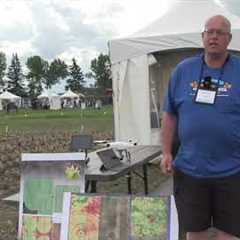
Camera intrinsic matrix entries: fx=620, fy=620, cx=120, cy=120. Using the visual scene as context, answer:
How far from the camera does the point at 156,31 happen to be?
1135cm

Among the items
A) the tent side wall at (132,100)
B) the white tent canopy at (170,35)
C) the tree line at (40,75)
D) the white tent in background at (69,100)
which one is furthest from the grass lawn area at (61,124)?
the tree line at (40,75)

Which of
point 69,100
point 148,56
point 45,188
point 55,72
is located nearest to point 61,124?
point 148,56

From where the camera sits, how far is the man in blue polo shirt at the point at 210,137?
11.9 feet

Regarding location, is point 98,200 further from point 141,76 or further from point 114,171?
point 141,76

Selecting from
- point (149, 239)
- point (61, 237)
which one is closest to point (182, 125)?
point (149, 239)

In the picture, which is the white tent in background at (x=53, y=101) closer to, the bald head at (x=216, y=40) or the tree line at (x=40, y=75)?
the tree line at (x=40, y=75)

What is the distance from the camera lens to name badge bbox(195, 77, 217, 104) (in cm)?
362

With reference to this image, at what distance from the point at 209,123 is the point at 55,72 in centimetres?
12395

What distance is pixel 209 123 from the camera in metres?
3.62

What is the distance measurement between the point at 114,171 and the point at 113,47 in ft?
20.6

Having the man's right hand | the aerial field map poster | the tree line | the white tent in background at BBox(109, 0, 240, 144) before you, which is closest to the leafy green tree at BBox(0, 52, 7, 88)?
the tree line

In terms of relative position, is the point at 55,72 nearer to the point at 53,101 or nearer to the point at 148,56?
the point at 53,101

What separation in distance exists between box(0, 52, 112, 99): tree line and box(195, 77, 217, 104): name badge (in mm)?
109646

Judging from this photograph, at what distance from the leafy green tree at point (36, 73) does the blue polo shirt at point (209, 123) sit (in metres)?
116
